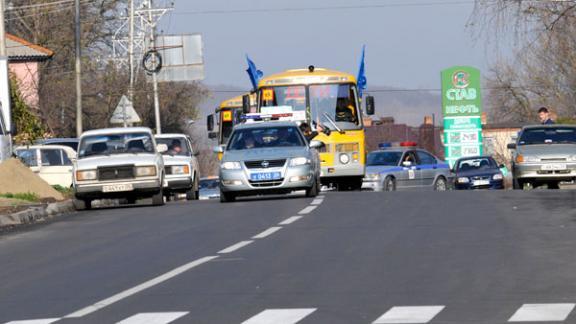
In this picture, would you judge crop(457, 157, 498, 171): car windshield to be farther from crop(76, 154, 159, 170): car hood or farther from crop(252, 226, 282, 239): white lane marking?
crop(252, 226, 282, 239): white lane marking

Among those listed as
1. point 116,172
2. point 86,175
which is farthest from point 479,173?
point 86,175

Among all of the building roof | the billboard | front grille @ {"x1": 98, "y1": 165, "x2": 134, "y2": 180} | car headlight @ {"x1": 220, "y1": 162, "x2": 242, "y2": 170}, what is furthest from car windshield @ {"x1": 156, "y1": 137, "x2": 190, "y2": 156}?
the building roof

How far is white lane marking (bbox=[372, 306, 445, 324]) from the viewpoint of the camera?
32.4ft

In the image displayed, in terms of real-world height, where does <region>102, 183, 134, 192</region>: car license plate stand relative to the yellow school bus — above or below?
below

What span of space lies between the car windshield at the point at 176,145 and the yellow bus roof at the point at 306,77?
8.79ft

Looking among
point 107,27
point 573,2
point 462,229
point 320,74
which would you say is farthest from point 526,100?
point 462,229

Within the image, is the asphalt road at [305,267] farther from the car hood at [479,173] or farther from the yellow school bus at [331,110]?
the car hood at [479,173]

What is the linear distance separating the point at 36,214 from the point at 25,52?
130 feet

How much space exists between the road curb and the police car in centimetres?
1433

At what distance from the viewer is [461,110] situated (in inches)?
2258

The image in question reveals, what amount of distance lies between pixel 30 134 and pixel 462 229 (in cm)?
1986

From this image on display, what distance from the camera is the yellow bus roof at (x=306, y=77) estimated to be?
3578 centimetres

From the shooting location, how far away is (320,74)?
118 ft

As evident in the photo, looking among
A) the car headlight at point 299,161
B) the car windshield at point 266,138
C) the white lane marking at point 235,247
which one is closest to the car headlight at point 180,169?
the car windshield at point 266,138
